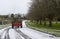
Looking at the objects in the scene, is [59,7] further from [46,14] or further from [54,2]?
[46,14]

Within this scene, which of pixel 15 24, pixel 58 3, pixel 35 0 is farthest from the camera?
pixel 35 0

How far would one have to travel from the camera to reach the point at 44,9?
59.0 m

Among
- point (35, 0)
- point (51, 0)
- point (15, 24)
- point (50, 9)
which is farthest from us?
point (35, 0)

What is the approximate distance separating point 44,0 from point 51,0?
25.6ft

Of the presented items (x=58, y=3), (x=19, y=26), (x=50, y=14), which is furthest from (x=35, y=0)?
(x=58, y=3)

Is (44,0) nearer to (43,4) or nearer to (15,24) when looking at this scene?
(43,4)

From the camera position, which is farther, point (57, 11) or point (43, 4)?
point (43, 4)

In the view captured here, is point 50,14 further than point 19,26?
No

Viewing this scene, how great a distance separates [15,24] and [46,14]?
394 inches

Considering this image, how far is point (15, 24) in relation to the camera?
2478 inches

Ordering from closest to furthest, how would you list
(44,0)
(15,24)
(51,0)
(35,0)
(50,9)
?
(51,0) → (50,9) → (44,0) → (15,24) → (35,0)

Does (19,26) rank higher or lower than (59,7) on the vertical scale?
lower

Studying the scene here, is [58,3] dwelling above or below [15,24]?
above

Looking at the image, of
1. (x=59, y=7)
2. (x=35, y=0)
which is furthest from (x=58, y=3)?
(x=35, y=0)
